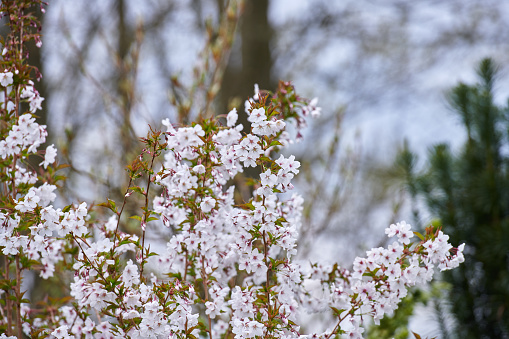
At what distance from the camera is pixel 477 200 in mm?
2984

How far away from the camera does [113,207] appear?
1597mm

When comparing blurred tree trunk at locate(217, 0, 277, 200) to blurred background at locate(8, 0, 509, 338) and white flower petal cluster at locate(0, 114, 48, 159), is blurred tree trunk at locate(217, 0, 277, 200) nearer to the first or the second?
blurred background at locate(8, 0, 509, 338)

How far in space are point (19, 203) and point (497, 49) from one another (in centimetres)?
590

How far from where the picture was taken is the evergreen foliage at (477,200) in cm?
282

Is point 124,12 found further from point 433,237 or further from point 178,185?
point 433,237

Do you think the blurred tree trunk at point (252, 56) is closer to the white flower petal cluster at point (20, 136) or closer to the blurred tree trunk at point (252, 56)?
the blurred tree trunk at point (252, 56)

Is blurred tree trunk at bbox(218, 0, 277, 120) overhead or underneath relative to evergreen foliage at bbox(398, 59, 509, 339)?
overhead

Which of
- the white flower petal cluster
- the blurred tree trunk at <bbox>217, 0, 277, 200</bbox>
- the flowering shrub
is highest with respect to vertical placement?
the blurred tree trunk at <bbox>217, 0, 277, 200</bbox>

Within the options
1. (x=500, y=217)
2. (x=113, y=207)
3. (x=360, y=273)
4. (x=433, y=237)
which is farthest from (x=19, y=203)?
(x=500, y=217)

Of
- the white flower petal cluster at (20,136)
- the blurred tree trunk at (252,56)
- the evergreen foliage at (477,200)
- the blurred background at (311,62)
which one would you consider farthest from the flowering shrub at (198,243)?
the blurred tree trunk at (252,56)

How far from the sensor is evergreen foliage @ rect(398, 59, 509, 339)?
282 centimetres

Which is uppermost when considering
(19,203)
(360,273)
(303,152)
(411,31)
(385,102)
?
(411,31)

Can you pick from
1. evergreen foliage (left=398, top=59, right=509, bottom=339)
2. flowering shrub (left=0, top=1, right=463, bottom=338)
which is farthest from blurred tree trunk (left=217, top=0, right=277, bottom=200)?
flowering shrub (left=0, top=1, right=463, bottom=338)

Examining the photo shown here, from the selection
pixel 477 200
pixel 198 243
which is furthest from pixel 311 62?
pixel 198 243
